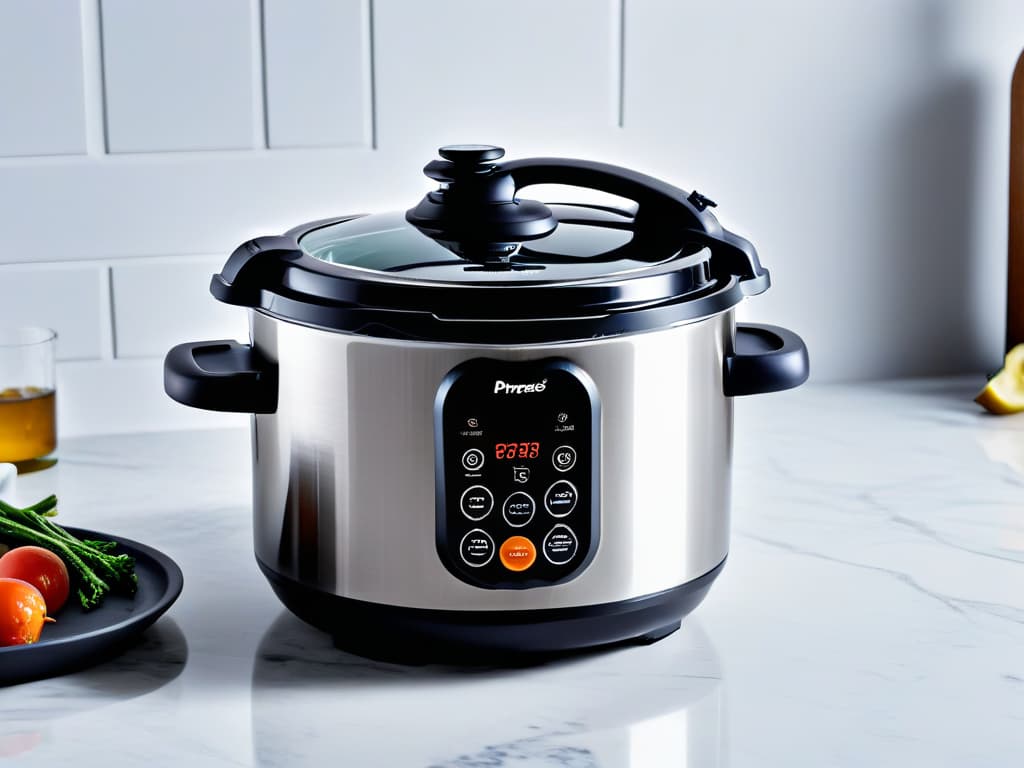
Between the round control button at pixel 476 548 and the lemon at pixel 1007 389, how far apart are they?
0.89 metres

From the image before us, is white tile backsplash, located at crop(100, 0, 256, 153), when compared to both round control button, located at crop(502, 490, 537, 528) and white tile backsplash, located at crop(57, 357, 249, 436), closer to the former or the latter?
white tile backsplash, located at crop(57, 357, 249, 436)

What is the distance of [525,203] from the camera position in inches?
37.8

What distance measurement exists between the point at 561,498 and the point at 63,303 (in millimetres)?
803

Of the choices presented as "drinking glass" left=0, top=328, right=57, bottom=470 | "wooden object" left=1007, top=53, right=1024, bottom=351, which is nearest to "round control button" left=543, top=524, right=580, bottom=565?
"drinking glass" left=0, top=328, right=57, bottom=470

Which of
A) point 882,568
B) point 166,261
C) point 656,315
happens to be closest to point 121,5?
point 166,261

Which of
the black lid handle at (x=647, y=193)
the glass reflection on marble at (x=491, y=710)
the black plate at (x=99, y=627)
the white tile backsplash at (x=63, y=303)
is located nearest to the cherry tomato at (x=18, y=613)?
the black plate at (x=99, y=627)

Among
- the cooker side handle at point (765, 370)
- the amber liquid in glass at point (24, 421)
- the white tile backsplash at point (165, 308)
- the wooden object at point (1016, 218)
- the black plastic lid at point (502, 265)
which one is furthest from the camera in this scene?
the wooden object at point (1016, 218)

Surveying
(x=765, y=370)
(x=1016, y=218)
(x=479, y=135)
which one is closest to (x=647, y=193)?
(x=765, y=370)

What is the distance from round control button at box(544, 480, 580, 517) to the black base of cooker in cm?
7

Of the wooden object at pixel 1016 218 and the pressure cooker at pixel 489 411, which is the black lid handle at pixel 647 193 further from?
the wooden object at pixel 1016 218

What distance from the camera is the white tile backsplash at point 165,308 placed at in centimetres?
146

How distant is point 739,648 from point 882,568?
21 centimetres

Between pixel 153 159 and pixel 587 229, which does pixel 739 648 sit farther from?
pixel 153 159

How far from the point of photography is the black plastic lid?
0.81 m
